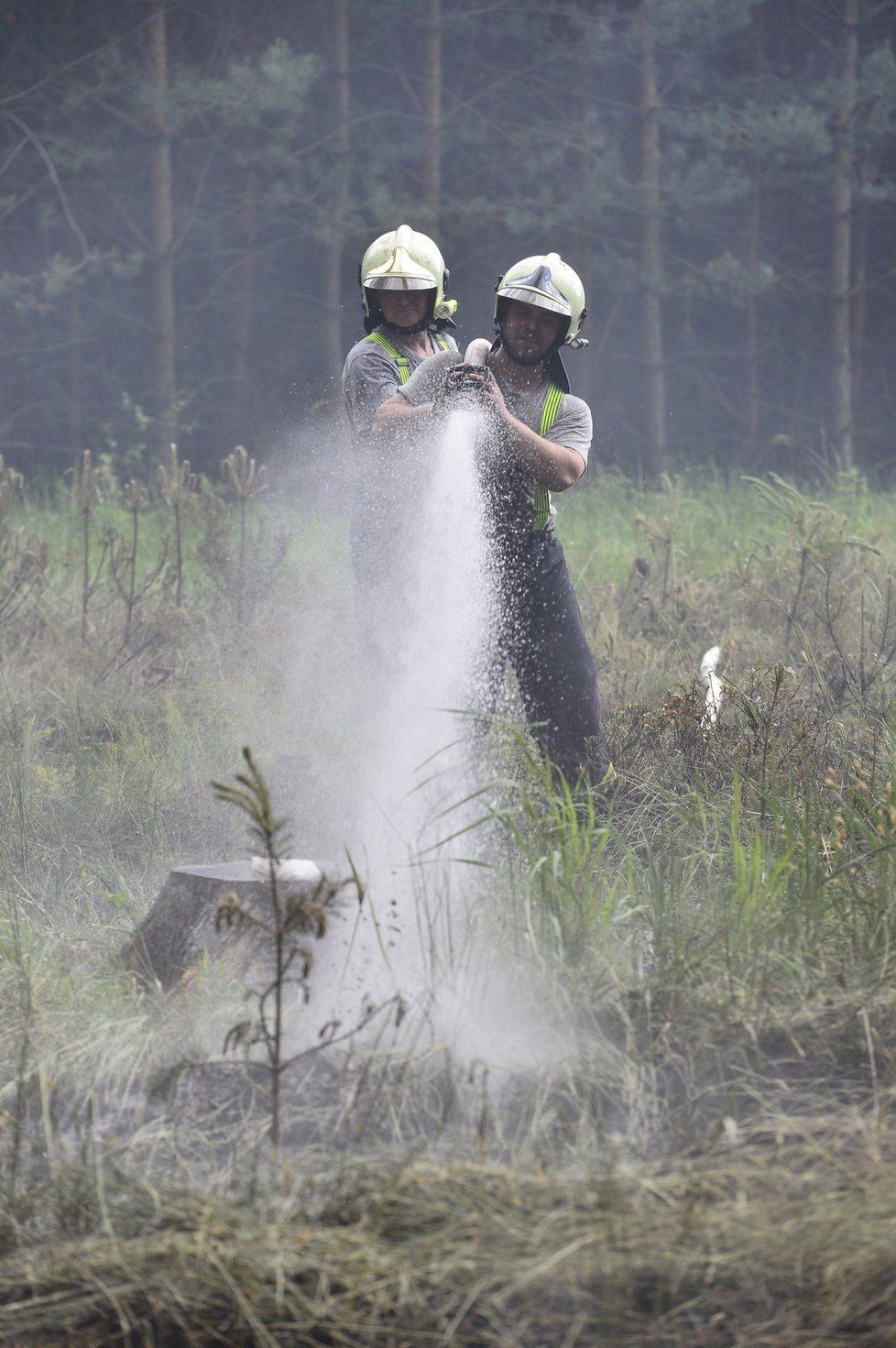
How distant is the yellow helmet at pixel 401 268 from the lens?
4.21m

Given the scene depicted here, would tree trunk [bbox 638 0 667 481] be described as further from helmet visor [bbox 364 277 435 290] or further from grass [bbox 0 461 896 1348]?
helmet visor [bbox 364 277 435 290]

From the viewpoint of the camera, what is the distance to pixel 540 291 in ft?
13.4

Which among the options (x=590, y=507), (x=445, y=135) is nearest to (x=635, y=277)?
(x=445, y=135)

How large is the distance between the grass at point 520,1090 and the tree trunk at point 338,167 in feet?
39.7

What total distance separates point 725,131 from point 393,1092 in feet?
52.2

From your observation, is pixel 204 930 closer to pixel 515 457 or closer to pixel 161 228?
pixel 515 457

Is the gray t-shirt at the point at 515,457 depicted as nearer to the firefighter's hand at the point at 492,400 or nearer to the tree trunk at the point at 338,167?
the firefighter's hand at the point at 492,400

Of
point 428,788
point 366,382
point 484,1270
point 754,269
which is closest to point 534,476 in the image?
point 366,382

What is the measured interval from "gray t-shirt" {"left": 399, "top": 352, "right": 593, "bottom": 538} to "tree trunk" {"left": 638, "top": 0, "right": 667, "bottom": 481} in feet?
40.7

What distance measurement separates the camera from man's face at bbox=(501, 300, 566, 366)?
417 centimetres

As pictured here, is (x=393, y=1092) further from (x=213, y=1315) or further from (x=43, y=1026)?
(x=43, y=1026)

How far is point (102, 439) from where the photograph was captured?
19.3 meters

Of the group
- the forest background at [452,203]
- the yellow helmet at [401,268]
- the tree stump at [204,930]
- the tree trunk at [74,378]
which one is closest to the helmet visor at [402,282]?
the yellow helmet at [401,268]

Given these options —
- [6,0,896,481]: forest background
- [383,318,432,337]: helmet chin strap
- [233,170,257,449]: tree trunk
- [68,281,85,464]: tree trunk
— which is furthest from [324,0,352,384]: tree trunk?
[383,318,432,337]: helmet chin strap
